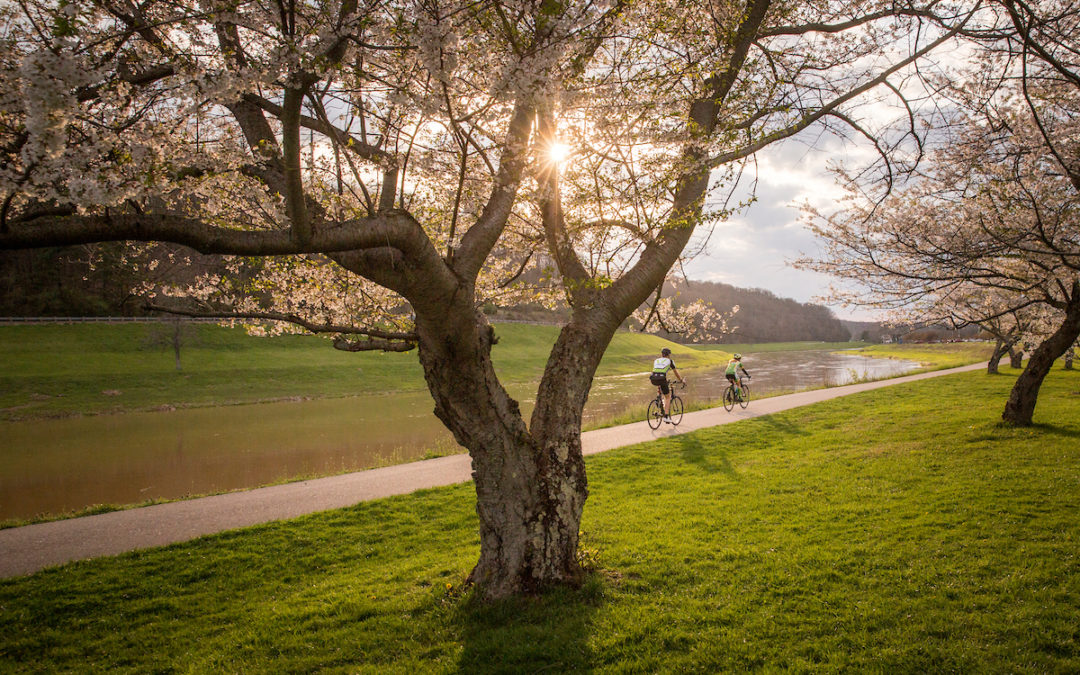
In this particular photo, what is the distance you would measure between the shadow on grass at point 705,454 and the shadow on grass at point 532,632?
17.5ft

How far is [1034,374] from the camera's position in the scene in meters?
10.7

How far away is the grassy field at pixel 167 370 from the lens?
2397cm

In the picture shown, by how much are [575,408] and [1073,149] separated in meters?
6.92

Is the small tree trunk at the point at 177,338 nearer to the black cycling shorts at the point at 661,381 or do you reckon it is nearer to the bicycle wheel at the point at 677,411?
the bicycle wheel at the point at 677,411

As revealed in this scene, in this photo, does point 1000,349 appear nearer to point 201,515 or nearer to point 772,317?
point 201,515

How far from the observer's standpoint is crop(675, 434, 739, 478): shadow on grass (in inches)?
390

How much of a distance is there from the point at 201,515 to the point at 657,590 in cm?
698

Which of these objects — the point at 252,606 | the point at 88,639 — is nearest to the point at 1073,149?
the point at 252,606

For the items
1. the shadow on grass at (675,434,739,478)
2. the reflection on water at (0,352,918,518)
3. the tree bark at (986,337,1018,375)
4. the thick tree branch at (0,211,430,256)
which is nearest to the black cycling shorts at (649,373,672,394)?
the shadow on grass at (675,434,739,478)

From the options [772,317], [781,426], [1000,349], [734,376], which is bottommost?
[781,426]

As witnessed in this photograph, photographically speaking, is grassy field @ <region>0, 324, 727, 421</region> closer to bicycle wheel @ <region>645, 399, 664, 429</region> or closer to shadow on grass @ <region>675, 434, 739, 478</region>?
bicycle wheel @ <region>645, 399, 664, 429</region>

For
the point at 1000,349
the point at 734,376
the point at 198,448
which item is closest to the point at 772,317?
the point at 1000,349

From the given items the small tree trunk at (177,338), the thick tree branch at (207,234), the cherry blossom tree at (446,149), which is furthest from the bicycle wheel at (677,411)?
the small tree trunk at (177,338)

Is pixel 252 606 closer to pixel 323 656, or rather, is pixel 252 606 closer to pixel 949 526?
pixel 323 656
